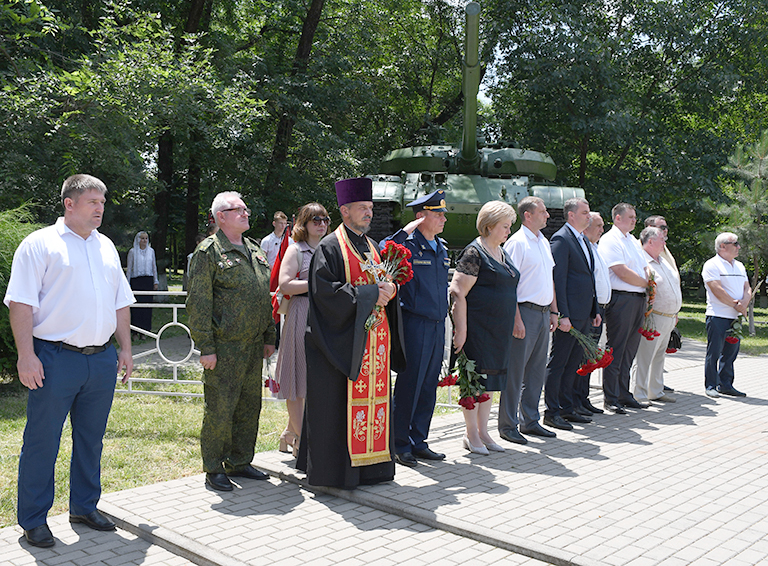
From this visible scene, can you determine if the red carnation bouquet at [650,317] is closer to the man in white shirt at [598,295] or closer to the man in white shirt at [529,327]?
the man in white shirt at [598,295]

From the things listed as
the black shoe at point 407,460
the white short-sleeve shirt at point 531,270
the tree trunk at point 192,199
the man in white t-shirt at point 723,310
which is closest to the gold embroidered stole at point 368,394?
the black shoe at point 407,460

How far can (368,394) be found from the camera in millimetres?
5094

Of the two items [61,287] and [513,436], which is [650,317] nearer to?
[513,436]

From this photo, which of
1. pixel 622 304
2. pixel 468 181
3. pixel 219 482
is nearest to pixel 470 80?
pixel 468 181

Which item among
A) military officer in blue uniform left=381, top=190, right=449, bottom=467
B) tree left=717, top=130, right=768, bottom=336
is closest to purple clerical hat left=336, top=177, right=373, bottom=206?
military officer in blue uniform left=381, top=190, right=449, bottom=467

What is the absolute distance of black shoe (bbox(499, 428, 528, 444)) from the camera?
21.0 ft

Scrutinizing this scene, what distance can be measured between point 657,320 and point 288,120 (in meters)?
12.2

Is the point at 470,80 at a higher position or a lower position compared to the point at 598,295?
higher

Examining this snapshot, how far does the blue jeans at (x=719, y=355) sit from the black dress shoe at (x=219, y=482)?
246 inches

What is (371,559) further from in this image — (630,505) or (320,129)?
(320,129)

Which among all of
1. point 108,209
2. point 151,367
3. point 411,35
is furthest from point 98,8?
point 411,35

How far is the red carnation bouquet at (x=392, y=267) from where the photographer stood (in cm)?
512

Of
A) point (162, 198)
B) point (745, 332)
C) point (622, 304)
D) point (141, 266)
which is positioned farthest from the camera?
point (162, 198)

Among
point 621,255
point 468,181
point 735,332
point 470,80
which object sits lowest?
point 735,332
